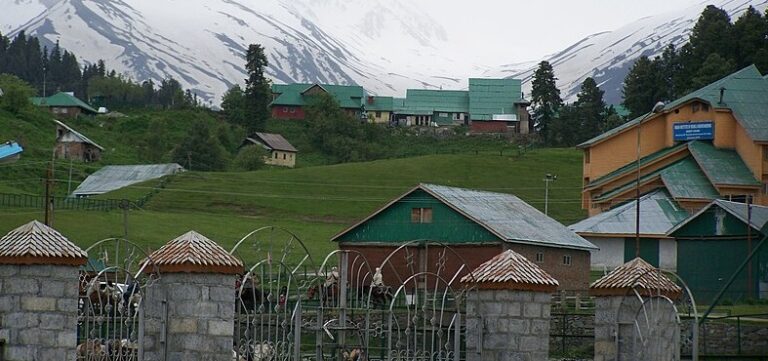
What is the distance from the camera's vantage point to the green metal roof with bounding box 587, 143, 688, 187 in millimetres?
76875

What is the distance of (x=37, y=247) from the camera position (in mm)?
18812

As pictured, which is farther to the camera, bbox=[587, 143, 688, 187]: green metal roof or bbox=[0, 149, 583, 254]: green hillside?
bbox=[587, 143, 688, 187]: green metal roof

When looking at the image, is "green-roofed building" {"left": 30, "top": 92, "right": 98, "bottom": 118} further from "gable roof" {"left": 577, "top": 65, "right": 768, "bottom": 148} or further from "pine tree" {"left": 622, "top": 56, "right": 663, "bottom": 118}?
"gable roof" {"left": 577, "top": 65, "right": 768, "bottom": 148}

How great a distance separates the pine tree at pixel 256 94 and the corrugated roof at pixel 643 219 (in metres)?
75.6

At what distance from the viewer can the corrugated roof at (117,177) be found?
93562 millimetres

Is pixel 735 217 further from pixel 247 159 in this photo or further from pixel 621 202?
pixel 247 159

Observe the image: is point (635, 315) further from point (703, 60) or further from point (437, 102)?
point (437, 102)

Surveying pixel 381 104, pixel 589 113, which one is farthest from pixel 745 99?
pixel 381 104

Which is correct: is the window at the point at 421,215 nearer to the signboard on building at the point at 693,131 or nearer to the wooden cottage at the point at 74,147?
the signboard on building at the point at 693,131

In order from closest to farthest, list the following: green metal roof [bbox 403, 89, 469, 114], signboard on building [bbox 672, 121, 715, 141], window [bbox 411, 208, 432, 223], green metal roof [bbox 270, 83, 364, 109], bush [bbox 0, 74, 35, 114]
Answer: window [bbox 411, 208, 432, 223], signboard on building [bbox 672, 121, 715, 141], bush [bbox 0, 74, 35, 114], green metal roof [bbox 270, 83, 364, 109], green metal roof [bbox 403, 89, 469, 114]

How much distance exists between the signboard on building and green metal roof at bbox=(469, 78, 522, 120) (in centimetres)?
6911

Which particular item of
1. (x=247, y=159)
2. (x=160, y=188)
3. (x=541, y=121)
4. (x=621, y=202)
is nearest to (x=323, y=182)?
(x=160, y=188)

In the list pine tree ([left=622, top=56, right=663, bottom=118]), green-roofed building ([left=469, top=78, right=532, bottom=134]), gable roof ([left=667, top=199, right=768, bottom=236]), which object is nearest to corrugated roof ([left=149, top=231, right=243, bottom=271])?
gable roof ([left=667, top=199, right=768, bottom=236])

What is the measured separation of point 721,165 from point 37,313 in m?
58.9
